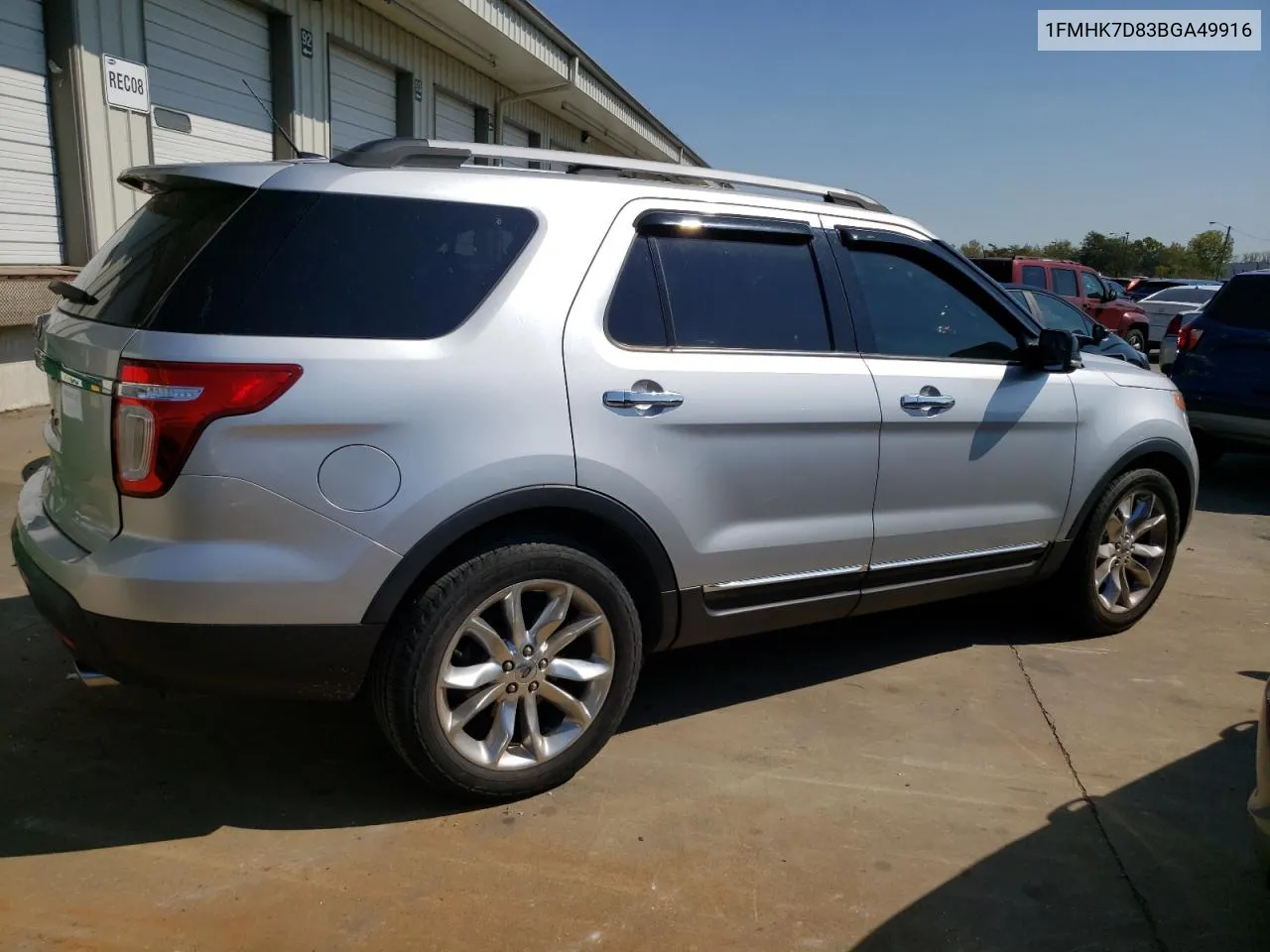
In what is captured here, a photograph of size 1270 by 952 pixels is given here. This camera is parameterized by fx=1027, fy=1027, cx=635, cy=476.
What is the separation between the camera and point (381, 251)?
9.27ft

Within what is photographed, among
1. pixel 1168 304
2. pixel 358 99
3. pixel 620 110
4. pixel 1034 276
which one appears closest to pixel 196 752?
pixel 358 99

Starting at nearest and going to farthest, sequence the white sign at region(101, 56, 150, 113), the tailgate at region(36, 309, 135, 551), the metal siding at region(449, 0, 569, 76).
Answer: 1. the tailgate at region(36, 309, 135, 551)
2. the white sign at region(101, 56, 150, 113)
3. the metal siding at region(449, 0, 569, 76)

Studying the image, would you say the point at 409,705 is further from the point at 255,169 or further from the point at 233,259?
the point at 255,169

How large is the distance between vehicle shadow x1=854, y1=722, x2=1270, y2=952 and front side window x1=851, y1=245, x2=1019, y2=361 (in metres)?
1.72

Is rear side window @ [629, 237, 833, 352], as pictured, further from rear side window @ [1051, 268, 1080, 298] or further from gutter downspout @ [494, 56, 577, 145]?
rear side window @ [1051, 268, 1080, 298]

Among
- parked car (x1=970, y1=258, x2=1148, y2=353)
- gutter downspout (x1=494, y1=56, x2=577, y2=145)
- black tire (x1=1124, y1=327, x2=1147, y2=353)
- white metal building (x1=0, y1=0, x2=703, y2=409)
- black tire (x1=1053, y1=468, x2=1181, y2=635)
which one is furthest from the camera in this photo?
black tire (x1=1124, y1=327, x2=1147, y2=353)

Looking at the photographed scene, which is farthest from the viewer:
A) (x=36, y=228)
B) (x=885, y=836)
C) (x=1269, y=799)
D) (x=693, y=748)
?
(x=36, y=228)

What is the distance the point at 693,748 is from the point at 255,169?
2298 mm

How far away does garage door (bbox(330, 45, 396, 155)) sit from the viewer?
11.2 meters

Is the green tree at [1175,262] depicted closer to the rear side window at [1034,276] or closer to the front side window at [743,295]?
the rear side window at [1034,276]

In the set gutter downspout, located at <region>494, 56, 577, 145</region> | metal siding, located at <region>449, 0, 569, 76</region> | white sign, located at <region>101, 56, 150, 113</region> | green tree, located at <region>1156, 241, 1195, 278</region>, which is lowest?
green tree, located at <region>1156, 241, 1195, 278</region>

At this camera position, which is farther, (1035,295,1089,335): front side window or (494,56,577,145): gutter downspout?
(494,56,577,145): gutter downspout

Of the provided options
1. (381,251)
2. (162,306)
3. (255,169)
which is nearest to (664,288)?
(381,251)

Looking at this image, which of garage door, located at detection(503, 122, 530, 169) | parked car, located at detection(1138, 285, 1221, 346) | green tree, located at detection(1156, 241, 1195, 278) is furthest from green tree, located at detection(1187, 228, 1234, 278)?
garage door, located at detection(503, 122, 530, 169)
